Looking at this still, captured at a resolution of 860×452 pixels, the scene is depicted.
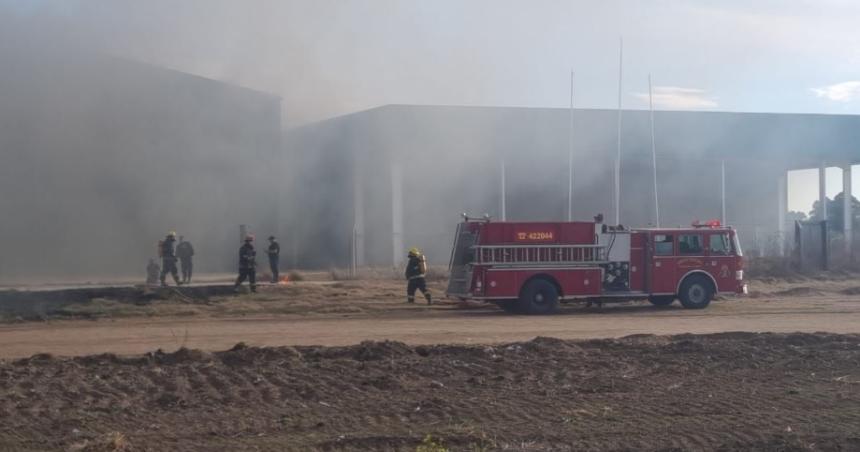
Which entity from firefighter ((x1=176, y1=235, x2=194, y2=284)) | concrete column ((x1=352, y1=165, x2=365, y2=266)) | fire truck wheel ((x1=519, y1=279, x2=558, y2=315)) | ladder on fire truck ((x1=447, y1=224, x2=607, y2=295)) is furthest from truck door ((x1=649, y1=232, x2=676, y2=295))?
concrete column ((x1=352, y1=165, x2=365, y2=266))

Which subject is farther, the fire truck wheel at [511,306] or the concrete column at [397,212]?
the concrete column at [397,212]

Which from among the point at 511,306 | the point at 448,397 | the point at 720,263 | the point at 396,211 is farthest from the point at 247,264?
the point at 448,397

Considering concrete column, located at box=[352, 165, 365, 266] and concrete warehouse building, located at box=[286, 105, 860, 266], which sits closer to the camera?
concrete warehouse building, located at box=[286, 105, 860, 266]

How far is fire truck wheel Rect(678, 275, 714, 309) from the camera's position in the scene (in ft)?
68.4

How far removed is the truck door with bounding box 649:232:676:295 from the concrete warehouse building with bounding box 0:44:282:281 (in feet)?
Answer: 38.0

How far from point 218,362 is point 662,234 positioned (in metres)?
12.1

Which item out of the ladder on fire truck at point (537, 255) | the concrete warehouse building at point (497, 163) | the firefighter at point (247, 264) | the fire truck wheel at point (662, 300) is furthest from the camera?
the concrete warehouse building at point (497, 163)

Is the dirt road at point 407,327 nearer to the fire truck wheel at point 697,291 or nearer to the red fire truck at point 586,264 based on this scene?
the fire truck wheel at point 697,291

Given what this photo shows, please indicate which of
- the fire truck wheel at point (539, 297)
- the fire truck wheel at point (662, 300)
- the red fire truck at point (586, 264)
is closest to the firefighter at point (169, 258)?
the red fire truck at point (586, 264)

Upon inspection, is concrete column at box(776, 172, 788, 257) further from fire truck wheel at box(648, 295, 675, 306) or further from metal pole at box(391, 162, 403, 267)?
fire truck wheel at box(648, 295, 675, 306)

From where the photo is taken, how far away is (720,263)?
21.0 m

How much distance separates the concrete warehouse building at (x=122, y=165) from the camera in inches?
1040

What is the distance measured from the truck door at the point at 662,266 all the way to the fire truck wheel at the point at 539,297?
2.24 m

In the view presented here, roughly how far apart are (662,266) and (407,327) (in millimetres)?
6468
